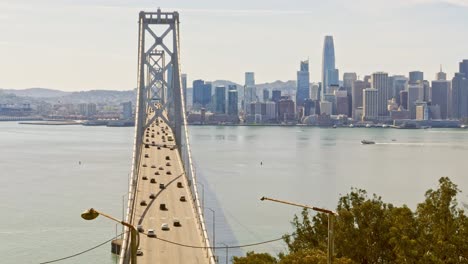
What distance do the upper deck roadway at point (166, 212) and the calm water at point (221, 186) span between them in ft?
8.49

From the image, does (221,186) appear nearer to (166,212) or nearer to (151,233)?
(166,212)

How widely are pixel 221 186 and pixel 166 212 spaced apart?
26.3 m

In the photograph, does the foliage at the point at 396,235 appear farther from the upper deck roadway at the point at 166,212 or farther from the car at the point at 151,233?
the car at the point at 151,233

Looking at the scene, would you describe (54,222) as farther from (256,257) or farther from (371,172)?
(371,172)

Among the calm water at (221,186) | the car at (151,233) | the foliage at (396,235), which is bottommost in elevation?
the calm water at (221,186)

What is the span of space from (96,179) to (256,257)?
42.8 m

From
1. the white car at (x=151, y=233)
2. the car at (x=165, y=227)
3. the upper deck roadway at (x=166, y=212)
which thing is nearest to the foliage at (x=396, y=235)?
the upper deck roadway at (x=166, y=212)

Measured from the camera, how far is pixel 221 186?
5497 centimetres

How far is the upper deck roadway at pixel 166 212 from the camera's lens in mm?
21547

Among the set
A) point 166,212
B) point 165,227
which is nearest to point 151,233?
point 165,227

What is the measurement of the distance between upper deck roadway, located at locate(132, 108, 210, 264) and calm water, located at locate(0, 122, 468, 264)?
2.59 metres

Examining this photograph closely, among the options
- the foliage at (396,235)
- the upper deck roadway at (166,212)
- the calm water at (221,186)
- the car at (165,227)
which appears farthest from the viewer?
the calm water at (221,186)

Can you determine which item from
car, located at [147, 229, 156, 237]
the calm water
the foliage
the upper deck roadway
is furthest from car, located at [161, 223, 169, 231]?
the foliage

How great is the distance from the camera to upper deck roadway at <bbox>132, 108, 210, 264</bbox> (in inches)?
848
